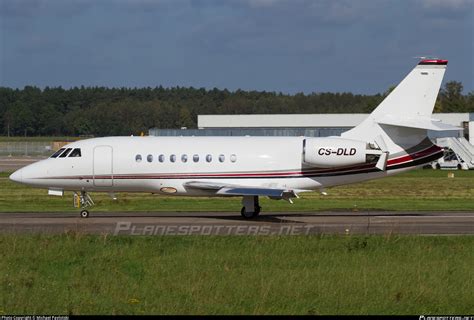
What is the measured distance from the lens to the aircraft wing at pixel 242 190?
28656mm

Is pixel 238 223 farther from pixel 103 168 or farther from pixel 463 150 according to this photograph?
pixel 463 150

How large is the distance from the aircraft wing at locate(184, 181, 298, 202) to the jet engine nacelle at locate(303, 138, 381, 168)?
2.07 m

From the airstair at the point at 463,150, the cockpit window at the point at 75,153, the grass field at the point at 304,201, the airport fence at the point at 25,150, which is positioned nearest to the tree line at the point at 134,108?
the airport fence at the point at 25,150

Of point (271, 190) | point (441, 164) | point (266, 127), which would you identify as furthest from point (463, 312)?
point (266, 127)

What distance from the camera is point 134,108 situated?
135125 millimetres

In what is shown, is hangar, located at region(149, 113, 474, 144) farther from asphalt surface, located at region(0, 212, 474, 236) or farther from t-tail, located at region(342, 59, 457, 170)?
t-tail, located at region(342, 59, 457, 170)

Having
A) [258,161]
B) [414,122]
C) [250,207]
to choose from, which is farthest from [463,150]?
[250,207]

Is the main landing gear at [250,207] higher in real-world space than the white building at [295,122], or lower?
lower

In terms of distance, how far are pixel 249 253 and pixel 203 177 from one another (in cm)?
1175

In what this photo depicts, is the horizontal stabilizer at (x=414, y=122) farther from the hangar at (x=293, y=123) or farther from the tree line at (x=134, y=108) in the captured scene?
the tree line at (x=134, y=108)

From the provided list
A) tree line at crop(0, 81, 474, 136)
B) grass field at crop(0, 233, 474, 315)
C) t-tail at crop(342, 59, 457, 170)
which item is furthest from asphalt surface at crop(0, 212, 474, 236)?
tree line at crop(0, 81, 474, 136)

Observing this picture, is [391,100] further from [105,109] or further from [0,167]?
[105,109]

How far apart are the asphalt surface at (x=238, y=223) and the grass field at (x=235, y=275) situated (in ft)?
11.1

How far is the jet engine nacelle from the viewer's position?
30672 mm
